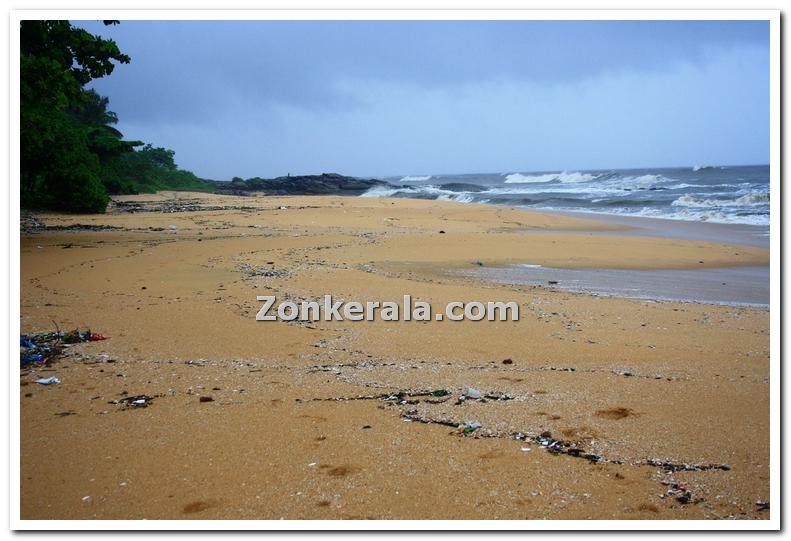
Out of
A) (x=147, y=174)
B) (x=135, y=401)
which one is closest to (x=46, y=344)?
(x=135, y=401)

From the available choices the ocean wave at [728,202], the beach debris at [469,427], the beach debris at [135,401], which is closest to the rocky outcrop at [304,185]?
the ocean wave at [728,202]

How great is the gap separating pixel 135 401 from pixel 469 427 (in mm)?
2032

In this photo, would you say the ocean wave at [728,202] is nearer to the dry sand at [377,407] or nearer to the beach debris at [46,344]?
the dry sand at [377,407]

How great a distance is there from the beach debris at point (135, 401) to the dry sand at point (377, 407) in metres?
0.09

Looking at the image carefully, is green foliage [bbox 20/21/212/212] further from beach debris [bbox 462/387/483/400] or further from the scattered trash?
the scattered trash

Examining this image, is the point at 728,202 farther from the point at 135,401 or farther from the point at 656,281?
the point at 135,401

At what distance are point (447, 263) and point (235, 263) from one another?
3.51 metres

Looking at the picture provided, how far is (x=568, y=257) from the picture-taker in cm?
1082

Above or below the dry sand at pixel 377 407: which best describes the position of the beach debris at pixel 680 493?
below

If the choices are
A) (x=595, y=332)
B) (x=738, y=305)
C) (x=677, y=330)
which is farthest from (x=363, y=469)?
(x=738, y=305)

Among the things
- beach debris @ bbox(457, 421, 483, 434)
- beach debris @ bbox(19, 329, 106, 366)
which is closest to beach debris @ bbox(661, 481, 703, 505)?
beach debris @ bbox(457, 421, 483, 434)

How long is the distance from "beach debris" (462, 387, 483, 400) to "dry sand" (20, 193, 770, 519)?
0.30ft

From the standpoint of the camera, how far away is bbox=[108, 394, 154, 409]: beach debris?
344 centimetres

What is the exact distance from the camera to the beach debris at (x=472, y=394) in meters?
3.64
